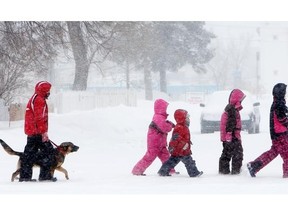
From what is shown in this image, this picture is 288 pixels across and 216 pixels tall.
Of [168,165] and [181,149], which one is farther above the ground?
[181,149]

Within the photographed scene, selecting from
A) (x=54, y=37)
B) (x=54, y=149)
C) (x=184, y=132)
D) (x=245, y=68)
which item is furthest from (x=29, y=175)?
(x=245, y=68)

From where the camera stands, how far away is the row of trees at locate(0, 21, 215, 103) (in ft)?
43.6

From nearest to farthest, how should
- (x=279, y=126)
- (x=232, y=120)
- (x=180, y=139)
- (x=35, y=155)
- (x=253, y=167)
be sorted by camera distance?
1. (x=35, y=155)
2. (x=279, y=126)
3. (x=253, y=167)
4. (x=180, y=139)
5. (x=232, y=120)

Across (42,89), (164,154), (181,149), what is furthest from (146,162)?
(42,89)

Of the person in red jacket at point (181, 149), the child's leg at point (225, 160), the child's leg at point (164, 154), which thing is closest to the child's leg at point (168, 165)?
the person in red jacket at point (181, 149)

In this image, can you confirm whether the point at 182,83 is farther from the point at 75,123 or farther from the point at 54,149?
the point at 54,149

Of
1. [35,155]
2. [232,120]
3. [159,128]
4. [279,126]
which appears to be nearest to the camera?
[35,155]

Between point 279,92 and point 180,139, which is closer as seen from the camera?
point 279,92

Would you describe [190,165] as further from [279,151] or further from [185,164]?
[279,151]

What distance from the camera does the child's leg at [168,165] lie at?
9.39m

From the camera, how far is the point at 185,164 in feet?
30.7

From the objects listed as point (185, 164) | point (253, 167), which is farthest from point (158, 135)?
point (253, 167)

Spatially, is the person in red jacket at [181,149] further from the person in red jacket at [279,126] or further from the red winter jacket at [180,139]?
the person in red jacket at [279,126]

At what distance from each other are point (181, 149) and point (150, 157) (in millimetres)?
575
